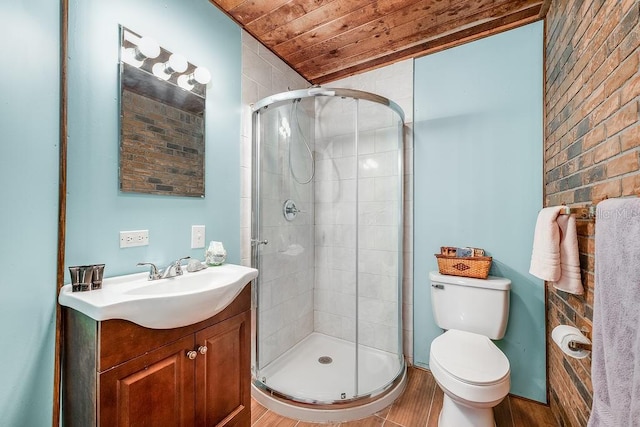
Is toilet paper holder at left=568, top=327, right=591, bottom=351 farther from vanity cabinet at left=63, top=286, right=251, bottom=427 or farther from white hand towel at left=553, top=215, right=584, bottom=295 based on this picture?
vanity cabinet at left=63, top=286, right=251, bottom=427

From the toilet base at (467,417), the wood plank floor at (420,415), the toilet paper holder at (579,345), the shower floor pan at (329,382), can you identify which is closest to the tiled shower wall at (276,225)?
the shower floor pan at (329,382)

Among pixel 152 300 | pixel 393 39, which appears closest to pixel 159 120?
pixel 152 300

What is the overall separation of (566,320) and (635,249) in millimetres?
946

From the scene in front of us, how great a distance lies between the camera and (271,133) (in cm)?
196

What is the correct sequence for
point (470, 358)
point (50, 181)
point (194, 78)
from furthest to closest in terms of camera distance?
point (194, 78) → point (470, 358) → point (50, 181)

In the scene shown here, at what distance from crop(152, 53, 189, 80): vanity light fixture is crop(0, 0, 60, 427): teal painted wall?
392 mm

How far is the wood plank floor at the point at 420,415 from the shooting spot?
60.1 inches

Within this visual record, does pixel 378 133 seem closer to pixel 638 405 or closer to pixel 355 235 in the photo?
pixel 355 235

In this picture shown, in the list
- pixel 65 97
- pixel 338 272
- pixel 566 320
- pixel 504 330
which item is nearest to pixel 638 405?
pixel 566 320

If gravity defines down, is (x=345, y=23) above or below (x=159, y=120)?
above

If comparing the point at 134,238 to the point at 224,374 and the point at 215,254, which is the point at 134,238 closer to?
the point at 215,254

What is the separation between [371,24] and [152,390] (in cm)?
235

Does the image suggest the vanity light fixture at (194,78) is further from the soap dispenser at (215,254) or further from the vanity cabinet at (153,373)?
the vanity cabinet at (153,373)

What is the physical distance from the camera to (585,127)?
117 cm
